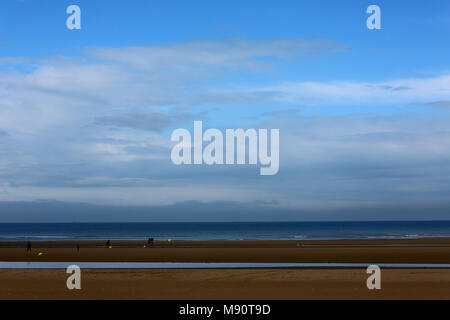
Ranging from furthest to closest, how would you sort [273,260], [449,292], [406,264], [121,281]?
1. [273,260]
2. [406,264]
3. [121,281]
4. [449,292]

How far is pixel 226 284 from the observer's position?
2875 cm

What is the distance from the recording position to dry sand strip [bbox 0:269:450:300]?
24.9 m

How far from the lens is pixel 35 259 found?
49.0 metres

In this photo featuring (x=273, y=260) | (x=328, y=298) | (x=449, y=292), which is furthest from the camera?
(x=273, y=260)

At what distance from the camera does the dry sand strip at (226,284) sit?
81.6 feet

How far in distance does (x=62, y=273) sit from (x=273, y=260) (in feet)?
62.4

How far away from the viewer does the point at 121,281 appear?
29797 mm

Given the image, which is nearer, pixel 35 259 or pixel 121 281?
pixel 121 281
